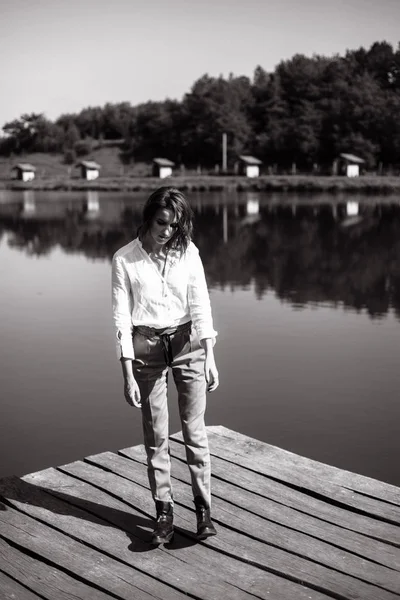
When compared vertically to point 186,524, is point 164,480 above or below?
above

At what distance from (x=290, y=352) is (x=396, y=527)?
5932 millimetres

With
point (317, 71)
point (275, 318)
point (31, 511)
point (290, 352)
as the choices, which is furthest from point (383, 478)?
point (317, 71)

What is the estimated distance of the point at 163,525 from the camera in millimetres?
3535

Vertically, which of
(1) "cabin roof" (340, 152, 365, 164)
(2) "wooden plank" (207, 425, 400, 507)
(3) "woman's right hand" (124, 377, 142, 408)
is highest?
(1) "cabin roof" (340, 152, 365, 164)

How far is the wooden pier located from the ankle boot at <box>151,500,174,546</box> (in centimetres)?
5

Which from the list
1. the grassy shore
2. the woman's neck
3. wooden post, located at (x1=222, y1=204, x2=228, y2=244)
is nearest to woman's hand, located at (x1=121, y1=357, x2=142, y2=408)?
the woman's neck

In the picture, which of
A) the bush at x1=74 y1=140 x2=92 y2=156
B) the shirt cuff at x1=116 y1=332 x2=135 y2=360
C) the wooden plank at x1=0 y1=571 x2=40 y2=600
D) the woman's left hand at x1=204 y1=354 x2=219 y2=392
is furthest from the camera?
the bush at x1=74 y1=140 x2=92 y2=156

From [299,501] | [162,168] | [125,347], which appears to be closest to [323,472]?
[299,501]

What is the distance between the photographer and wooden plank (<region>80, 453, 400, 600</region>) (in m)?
3.24

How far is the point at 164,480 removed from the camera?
11.7ft

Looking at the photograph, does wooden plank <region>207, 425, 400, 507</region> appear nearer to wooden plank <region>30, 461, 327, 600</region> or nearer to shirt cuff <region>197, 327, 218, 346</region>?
wooden plank <region>30, 461, 327, 600</region>

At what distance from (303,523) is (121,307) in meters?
1.43

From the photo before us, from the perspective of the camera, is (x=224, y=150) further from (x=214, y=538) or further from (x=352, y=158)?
(x=214, y=538)

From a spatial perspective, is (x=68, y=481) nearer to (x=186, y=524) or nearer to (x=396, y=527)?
(x=186, y=524)
